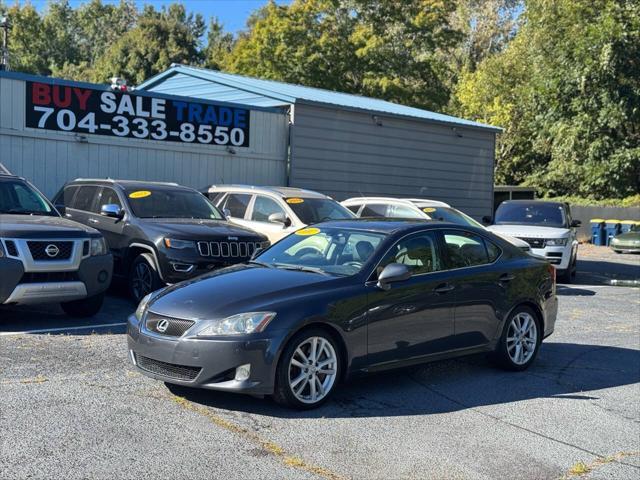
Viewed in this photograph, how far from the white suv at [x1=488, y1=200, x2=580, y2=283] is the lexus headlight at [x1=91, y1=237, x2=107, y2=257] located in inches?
366

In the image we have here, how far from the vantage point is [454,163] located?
21875mm

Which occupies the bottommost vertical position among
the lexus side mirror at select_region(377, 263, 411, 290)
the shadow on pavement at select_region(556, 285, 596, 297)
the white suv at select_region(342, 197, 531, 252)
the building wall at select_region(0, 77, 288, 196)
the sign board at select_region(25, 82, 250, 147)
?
the shadow on pavement at select_region(556, 285, 596, 297)

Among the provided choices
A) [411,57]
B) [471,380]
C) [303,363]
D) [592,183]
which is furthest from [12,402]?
[411,57]

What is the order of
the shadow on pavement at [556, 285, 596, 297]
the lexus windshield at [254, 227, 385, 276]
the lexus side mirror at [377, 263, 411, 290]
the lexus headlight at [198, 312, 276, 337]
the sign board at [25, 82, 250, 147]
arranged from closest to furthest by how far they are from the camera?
the lexus headlight at [198, 312, 276, 337]
the lexus side mirror at [377, 263, 411, 290]
the lexus windshield at [254, 227, 385, 276]
the shadow on pavement at [556, 285, 596, 297]
the sign board at [25, 82, 250, 147]

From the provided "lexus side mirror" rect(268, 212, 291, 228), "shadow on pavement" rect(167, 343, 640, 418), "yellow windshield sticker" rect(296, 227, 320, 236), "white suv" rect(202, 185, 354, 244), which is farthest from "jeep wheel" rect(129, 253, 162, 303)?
"shadow on pavement" rect(167, 343, 640, 418)

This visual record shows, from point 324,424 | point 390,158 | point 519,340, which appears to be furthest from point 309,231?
point 390,158

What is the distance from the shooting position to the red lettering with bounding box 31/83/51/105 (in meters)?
13.9

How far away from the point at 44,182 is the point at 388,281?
32.8 feet

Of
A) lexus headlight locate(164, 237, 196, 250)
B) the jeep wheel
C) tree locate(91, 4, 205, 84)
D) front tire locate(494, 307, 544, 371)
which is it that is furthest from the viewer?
tree locate(91, 4, 205, 84)

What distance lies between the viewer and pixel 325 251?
684 centimetres

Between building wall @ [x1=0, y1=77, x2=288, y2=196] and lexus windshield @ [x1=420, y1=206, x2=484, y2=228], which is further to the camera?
lexus windshield @ [x1=420, y1=206, x2=484, y2=228]

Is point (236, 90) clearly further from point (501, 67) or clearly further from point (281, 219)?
point (501, 67)

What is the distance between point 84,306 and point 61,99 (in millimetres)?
6666

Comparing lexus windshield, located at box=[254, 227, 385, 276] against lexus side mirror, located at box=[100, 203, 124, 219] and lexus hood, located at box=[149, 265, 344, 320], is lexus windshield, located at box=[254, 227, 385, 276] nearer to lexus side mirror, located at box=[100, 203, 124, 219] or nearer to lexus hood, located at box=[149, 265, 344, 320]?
lexus hood, located at box=[149, 265, 344, 320]
